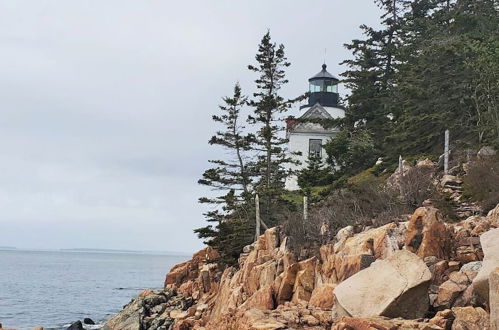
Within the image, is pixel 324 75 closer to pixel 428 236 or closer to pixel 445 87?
pixel 445 87

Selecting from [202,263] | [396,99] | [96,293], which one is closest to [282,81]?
[396,99]

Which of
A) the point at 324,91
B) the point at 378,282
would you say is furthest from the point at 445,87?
the point at 324,91

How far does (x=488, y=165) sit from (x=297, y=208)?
31.4 ft

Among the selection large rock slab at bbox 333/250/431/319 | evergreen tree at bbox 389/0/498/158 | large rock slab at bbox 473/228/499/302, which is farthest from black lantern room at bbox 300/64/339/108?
large rock slab at bbox 473/228/499/302

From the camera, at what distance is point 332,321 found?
11773 millimetres

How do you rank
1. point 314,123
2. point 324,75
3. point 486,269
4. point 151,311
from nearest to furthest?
point 486,269, point 151,311, point 314,123, point 324,75

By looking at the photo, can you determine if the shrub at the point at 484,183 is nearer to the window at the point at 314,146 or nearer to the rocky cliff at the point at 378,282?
the rocky cliff at the point at 378,282

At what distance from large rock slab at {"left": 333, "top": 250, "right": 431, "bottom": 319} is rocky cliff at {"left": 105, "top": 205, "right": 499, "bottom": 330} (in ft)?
0.06

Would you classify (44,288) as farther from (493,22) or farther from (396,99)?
(493,22)

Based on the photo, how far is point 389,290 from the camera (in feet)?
35.6

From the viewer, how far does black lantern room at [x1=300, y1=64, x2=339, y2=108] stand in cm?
4819

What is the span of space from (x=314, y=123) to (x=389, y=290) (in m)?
28.2

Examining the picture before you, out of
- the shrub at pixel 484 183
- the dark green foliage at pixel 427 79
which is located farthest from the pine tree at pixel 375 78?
the shrub at pixel 484 183

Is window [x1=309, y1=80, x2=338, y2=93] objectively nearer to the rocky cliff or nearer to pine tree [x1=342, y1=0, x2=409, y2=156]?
pine tree [x1=342, y1=0, x2=409, y2=156]
